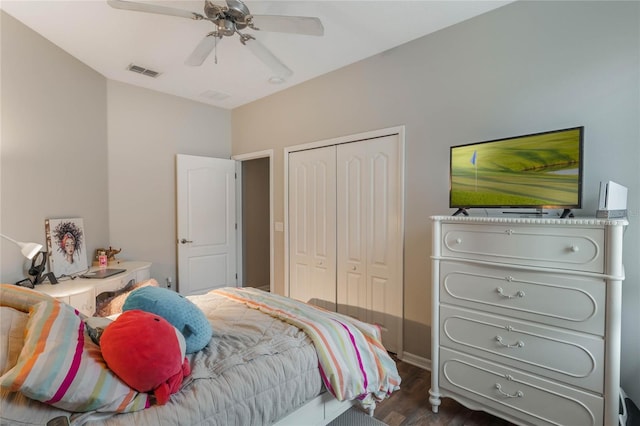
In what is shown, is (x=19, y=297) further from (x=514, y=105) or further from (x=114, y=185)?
(x=514, y=105)

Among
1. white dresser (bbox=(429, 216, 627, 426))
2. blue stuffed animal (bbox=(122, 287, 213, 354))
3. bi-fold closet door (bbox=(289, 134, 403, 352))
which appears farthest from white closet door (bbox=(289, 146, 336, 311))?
blue stuffed animal (bbox=(122, 287, 213, 354))

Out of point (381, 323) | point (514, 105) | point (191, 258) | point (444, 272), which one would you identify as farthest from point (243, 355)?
point (191, 258)

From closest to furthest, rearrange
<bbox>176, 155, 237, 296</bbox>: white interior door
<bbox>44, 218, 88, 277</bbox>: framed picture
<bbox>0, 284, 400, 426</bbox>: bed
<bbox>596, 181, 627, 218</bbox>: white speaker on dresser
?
<bbox>0, 284, 400, 426</bbox>: bed, <bbox>596, 181, 627, 218</bbox>: white speaker on dresser, <bbox>44, 218, 88, 277</bbox>: framed picture, <bbox>176, 155, 237, 296</bbox>: white interior door

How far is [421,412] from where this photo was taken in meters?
2.10

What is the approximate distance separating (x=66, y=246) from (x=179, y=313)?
2.04m

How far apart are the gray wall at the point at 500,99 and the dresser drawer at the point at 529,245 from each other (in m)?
0.51

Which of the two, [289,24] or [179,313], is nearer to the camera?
[179,313]

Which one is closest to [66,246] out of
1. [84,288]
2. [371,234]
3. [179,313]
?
[84,288]

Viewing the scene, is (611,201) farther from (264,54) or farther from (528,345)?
(264,54)

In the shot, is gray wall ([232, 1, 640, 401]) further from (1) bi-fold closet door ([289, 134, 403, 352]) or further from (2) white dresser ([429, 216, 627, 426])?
(2) white dresser ([429, 216, 627, 426])

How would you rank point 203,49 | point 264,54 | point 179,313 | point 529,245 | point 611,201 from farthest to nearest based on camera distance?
point 264,54 < point 203,49 < point 529,245 < point 611,201 < point 179,313

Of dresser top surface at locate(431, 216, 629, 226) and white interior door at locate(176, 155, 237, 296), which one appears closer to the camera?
dresser top surface at locate(431, 216, 629, 226)

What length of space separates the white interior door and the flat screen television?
10.0 feet

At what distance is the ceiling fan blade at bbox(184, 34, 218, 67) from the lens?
2.00m
